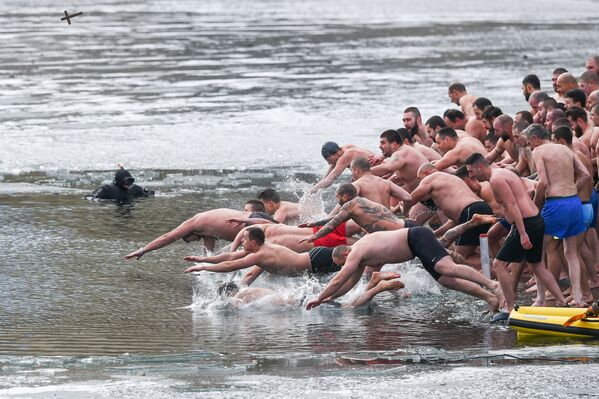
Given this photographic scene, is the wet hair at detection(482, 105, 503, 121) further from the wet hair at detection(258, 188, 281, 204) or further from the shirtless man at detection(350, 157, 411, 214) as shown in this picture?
the wet hair at detection(258, 188, 281, 204)

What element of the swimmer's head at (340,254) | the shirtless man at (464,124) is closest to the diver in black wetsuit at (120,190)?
the shirtless man at (464,124)

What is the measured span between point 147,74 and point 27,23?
21.9 metres

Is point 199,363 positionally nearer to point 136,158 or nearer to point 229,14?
point 136,158

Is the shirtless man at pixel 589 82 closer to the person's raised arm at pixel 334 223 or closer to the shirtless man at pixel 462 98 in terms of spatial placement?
the shirtless man at pixel 462 98

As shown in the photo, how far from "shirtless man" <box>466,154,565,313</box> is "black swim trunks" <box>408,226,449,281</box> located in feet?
1.82

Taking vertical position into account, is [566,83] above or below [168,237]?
above

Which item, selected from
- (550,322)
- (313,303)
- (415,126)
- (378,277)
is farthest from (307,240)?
(415,126)

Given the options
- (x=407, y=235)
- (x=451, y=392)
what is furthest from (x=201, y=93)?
(x=451, y=392)

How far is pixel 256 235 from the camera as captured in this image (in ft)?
44.4

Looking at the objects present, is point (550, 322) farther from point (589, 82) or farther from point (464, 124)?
point (464, 124)

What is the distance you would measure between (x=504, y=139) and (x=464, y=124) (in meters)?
2.70

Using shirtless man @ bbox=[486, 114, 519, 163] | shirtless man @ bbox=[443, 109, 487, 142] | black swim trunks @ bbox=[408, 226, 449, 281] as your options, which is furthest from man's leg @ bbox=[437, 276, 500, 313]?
shirtless man @ bbox=[443, 109, 487, 142]

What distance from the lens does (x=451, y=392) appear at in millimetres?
9969

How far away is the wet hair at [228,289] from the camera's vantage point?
44.3ft
